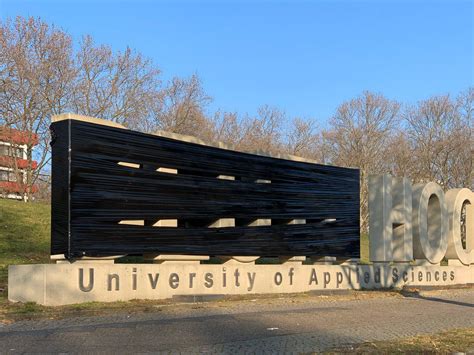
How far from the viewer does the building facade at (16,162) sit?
37.8 meters

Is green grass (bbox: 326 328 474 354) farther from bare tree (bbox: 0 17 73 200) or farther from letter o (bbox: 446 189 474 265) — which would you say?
bare tree (bbox: 0 17 73 200)

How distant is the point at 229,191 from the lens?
1614 cm

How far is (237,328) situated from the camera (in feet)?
33.5

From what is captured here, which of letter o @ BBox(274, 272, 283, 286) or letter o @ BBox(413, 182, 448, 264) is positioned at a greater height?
letter o @ BBox(413, 182, 448, 264)

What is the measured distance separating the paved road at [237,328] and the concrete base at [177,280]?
1.02 meters

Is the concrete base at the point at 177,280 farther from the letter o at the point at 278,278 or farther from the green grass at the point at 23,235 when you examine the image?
the green grass at the point at 23,235

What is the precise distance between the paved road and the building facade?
27.5 meters

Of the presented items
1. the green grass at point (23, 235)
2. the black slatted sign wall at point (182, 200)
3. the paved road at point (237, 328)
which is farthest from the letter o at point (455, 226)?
the green grass at point (23, 235)

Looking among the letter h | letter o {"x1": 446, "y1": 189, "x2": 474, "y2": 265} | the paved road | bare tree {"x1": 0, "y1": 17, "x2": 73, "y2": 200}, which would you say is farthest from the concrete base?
bare tree {"x1": 0, "y1": 17, "x2": 73, "y2": 200}

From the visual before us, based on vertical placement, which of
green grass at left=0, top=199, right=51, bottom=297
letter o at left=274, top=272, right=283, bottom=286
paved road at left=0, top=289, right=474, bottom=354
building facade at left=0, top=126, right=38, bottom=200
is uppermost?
building facade at left=0, top=126, right=38, bottom=200

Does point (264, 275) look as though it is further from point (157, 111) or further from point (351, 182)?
point (157, 111)

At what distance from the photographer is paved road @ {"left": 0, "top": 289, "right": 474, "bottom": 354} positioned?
Answer: 8.45 metres

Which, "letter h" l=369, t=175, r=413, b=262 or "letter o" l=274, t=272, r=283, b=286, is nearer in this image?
"letter o" l=274, t=272, r=283, b=286

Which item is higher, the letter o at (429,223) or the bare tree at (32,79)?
the bare tree at (32,79)
